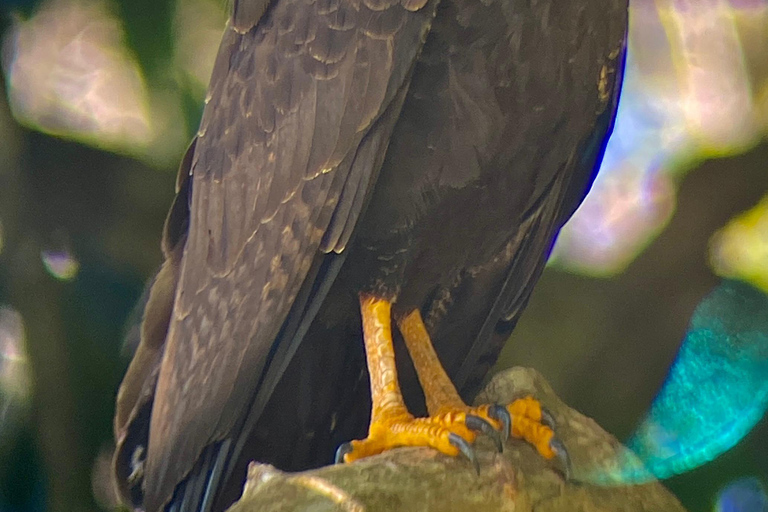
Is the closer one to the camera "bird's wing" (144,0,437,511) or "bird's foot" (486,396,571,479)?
"bird's wing" (144,0,437,511)

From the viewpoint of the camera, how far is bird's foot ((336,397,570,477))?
3.36 feet

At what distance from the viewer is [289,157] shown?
104cm

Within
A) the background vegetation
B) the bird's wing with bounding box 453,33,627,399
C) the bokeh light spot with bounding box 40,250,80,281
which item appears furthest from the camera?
the bokeh light spot with bounding box 40,250,80,281

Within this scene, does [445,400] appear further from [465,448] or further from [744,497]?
[744,497]

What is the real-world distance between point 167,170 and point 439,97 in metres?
0.80

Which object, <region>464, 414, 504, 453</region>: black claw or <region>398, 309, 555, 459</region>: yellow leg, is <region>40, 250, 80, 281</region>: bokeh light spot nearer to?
<region>398, 309, 555, 459</region>: yellow leg

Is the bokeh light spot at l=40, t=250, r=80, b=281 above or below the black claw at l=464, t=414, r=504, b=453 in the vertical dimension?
below

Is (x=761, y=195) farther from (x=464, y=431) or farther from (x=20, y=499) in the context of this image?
(x=20, y=499)

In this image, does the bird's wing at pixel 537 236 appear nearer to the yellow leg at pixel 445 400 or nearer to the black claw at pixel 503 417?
the yellow leg at pixel 445 400

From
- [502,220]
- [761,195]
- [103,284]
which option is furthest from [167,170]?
[761,195]

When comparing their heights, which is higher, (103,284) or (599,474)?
(599,474)

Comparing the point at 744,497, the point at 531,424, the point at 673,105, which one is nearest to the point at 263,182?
the point at 531,424

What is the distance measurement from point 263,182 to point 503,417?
0.52 meters

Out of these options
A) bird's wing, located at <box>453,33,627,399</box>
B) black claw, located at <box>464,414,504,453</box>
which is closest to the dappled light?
bird's wing, located at <box>453,33,627,399</box>
